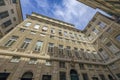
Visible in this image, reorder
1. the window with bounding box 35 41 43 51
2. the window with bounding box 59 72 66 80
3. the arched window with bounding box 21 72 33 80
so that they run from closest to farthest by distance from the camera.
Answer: the arched window with bounding box 21 72 33 80
the window with bounding box 59 72 66 80
the window with bounding box 35 41 43 51

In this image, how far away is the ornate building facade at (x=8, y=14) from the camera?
58.2ft

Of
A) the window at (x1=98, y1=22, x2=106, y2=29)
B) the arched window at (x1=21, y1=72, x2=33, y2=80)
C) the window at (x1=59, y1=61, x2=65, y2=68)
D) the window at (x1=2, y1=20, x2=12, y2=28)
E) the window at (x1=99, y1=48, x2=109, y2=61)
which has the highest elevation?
the window at (x1=2, y1=20, x2=12, y2=28)

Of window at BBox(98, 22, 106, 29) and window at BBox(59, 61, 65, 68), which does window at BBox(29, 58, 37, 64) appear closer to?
window at BBox(59, 61, 65, 68)

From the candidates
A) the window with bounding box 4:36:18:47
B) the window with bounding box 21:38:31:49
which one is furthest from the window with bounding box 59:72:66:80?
the window with bounding box 4:36:18:47

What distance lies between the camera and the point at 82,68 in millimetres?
14422

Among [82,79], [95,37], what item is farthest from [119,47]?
[82,79]

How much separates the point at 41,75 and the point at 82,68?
7740 millimetres

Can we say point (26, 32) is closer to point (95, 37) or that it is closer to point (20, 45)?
point (20, 45)

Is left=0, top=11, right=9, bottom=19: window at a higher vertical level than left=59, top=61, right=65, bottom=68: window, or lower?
higher

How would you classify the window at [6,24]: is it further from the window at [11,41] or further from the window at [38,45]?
the window at [38,45]

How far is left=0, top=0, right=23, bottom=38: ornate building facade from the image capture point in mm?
17753

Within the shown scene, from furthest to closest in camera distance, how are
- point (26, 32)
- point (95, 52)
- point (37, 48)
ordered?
point (95, 52), point (26, 32), point (37, 48)

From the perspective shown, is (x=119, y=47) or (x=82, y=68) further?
(x=119, y=47)

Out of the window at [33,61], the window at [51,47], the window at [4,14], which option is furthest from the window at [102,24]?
the window at [4,14]
